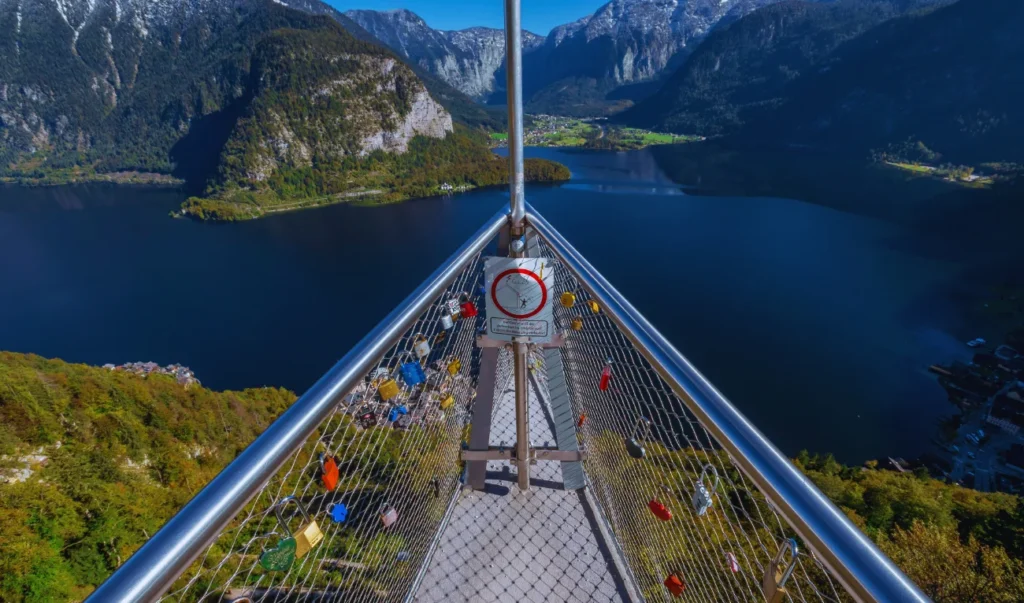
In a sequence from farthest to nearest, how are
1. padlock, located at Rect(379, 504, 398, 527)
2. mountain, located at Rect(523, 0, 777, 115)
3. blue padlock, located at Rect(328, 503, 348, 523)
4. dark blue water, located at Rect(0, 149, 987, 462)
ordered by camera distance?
mountain, located at Rect(523, 0, 777, 115) → dark blue water, located at Rect(0, 149, 987, 462) → padlock, located at Rect(379, 504, 398, 527) → blue padlock, located at Rect(328, 503, 348, 523)

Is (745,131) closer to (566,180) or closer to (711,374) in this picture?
(566,180)

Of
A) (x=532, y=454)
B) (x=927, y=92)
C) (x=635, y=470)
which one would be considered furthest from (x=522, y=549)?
(x=927, y=92)

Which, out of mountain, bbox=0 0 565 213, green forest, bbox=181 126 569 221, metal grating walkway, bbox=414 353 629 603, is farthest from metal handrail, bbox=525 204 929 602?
mountain, bbox=0 0 565 213

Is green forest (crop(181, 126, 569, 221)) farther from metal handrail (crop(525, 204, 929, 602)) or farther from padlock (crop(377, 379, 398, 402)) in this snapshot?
metal handrail (crop(525, 204, 929, 602))

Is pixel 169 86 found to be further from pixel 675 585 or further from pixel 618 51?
pixel 618 51

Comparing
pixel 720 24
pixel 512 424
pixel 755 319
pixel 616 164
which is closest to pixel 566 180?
pixel 616 164

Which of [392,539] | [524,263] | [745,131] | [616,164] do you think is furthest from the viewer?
[745,131]

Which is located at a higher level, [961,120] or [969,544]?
[961,120]
